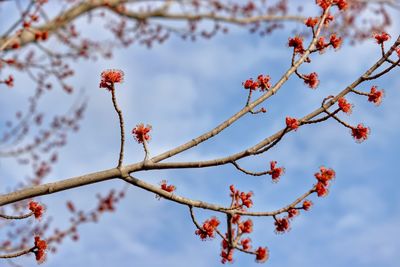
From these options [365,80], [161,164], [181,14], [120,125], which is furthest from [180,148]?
[181,14]

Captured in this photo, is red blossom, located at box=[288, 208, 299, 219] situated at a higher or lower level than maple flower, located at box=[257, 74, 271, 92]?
lower

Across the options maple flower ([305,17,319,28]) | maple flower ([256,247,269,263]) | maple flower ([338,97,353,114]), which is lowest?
maple flower ([256,247,269,263])

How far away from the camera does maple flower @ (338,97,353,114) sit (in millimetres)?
4012

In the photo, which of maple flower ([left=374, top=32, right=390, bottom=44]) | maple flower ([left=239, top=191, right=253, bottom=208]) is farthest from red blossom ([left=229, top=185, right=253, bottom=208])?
maple flower ([left=374, top=32, right=390, bottom=44])

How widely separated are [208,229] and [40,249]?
3.89 feet

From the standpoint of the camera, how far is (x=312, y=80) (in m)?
4.42

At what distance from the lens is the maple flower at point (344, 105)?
13.2 ft

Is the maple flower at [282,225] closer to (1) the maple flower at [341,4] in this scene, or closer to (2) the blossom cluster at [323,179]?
(2) the blossom cluster at [323,179]

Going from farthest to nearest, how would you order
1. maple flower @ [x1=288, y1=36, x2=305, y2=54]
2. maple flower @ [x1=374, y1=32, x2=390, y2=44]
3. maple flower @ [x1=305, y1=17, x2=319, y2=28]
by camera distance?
maple flower @ [x1=305, y1=17, x2=319, y2=28] → maple flower @ [x1=288, y1=36, x2=305, y2=54] → maple flower @ [x1=374, y1=32, x2=390, y2=44]

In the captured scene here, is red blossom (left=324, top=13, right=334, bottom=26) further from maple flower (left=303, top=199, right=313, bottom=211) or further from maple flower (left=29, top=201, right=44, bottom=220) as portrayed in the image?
maple flower (left=29, top=201, right=44, bottom=220)

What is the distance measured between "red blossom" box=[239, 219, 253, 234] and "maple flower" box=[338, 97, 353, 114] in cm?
109

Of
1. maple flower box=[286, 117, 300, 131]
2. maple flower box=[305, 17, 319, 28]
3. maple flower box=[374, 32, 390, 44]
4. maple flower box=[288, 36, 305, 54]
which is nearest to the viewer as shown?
maple flower box=[286, 117, 300, 131]

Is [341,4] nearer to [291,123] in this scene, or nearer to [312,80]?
[312,80]

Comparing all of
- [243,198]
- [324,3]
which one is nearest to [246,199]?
[243,198]
